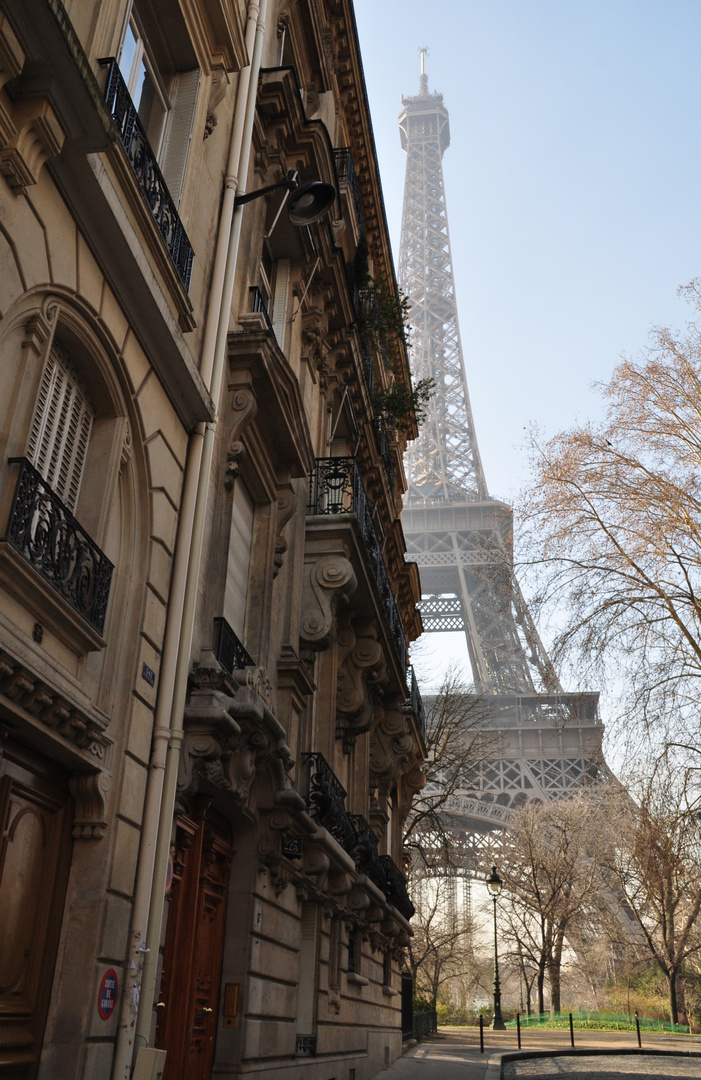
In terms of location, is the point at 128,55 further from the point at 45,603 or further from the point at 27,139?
the point at 45,603

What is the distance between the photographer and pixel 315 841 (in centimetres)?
1224

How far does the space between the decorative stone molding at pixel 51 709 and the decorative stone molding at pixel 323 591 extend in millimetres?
6372

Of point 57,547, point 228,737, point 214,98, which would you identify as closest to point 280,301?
point 214,98

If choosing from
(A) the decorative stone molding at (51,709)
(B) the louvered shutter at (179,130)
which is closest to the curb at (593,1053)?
(A) the decorative stone molding at (51,709)

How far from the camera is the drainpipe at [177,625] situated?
710 cm

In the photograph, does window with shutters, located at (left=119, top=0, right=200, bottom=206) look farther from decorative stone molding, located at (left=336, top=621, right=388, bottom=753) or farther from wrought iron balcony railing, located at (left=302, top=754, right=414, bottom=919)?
decorative stone molding, located at (left=336, top=621, right=388, bottom=753)

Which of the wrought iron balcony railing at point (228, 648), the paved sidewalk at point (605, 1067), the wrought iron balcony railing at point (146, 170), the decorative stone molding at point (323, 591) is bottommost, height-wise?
the paved sidewalk at point (605, 1067)

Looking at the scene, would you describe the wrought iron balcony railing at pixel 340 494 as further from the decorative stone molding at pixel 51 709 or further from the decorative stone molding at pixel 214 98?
the decorative stone molding at pixel 51 709

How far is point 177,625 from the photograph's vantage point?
332 inches

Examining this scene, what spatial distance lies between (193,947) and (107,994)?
8.00 ft

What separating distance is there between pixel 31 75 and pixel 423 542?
81127mm

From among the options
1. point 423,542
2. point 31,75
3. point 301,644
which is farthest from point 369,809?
point 423,542

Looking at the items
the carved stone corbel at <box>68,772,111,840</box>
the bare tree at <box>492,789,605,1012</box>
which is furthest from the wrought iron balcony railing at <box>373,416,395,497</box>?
the bare tree at <box>492,789,605,1012</box>

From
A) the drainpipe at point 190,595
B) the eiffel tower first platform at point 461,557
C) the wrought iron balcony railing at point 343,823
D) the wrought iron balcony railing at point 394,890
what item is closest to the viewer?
the drainpipe at point 190,595
